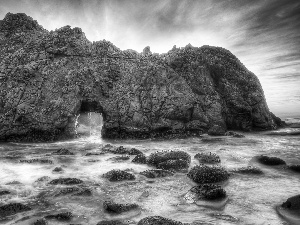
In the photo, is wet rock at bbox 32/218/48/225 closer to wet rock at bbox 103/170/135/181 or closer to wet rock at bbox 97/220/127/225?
wet rock at bbox 97/220/127/225

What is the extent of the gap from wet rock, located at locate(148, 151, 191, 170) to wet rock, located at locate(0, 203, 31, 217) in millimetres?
6336

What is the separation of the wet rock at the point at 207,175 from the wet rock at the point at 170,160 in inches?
55.3

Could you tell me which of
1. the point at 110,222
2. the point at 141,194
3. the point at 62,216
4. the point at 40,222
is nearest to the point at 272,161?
the point at 141,194

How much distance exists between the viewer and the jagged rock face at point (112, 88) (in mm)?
22484

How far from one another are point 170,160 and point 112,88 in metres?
15.6

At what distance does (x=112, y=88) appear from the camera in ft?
83.1

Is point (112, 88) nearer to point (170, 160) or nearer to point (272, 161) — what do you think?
point (170, 160)

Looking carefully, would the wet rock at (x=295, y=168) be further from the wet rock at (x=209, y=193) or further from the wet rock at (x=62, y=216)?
the wet rock at (x=62, y=216)

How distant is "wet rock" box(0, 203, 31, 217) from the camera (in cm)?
634

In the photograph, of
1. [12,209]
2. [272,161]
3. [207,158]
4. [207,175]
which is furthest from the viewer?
[207,158]

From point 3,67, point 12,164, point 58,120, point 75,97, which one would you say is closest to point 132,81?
point 75,97

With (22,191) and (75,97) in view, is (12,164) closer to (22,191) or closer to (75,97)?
(22,191)

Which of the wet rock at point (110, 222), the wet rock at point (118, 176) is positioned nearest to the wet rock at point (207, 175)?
the wet rock at point (118, 176)

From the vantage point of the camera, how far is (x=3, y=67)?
24281 mm
